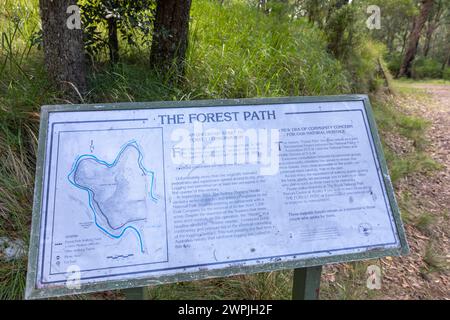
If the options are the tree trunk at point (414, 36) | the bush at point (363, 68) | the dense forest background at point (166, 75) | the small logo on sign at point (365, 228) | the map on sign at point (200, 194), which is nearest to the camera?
the map on sign at point (200, 194)

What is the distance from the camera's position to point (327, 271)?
2.86m

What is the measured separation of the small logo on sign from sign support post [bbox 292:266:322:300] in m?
0.27

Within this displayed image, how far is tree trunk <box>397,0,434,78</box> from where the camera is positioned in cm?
1438

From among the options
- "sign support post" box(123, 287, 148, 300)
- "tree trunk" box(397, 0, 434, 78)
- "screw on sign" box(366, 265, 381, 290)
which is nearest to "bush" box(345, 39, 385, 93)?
"screw on sign" box(366, 265, 381, 290)

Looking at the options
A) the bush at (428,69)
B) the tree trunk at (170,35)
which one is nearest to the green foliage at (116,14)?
the tree trunk at (170,35)

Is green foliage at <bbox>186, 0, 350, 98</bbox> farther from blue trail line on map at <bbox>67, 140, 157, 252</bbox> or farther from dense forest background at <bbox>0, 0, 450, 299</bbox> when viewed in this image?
blue trail line on map at <bbox>67, 140, 157, 252</bbox>

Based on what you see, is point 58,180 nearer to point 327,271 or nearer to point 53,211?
point 53,211

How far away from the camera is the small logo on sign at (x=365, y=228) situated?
180 cm

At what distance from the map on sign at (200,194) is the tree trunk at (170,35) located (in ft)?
5.68

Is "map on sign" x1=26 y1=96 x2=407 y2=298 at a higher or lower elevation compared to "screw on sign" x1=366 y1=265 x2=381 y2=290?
higher

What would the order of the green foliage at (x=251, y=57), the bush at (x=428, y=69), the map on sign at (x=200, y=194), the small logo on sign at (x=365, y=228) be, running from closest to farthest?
the map on sign at (x=200, y=194) < the small logo on sign at (x=365, y=228) < the green foliage at (x=251, y=57) < the bush at (x=428, y=69)

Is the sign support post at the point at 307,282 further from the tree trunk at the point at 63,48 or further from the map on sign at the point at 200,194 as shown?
the tree trunk at the point at 63,48

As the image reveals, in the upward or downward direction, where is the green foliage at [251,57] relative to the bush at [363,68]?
downward

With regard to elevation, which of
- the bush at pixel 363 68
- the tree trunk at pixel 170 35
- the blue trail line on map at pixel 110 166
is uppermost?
the bush at pixel 363 68
